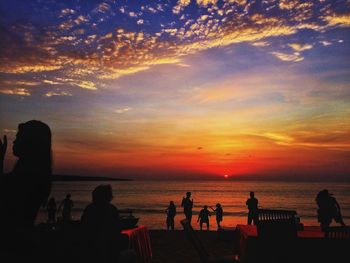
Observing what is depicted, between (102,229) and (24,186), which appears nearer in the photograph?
(24,186)

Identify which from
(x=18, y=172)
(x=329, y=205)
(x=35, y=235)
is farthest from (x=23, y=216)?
(x=329, y=205)

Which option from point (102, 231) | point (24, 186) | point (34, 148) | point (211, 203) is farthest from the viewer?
point (211, 203)

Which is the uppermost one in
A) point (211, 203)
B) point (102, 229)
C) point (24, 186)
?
point (24, 186)

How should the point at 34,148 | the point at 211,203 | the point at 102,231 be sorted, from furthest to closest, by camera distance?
the point at 211,203 < the point at 102,231 < the point at 34,148

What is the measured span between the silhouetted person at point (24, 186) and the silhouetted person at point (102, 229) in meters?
2.41

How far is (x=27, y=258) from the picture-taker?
66.5 inches

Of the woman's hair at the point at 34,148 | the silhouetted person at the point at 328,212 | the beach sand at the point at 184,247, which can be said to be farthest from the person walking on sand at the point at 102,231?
the silhouetted person at the point at 328,212

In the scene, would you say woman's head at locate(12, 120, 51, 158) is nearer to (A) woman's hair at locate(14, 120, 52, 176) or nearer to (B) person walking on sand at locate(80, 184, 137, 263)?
(A) woman's hair at locate(14, 120, 52, 176)

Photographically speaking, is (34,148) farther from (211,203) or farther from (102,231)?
(211,203)

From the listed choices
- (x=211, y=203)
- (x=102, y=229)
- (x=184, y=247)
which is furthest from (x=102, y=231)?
(x=211, y=203)

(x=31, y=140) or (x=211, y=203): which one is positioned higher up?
(x=31, y=140)

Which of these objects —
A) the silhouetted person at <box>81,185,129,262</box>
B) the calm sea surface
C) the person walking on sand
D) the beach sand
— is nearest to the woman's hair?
the person walking on sand

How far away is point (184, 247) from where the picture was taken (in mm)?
11766

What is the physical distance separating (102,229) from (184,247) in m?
7.66
